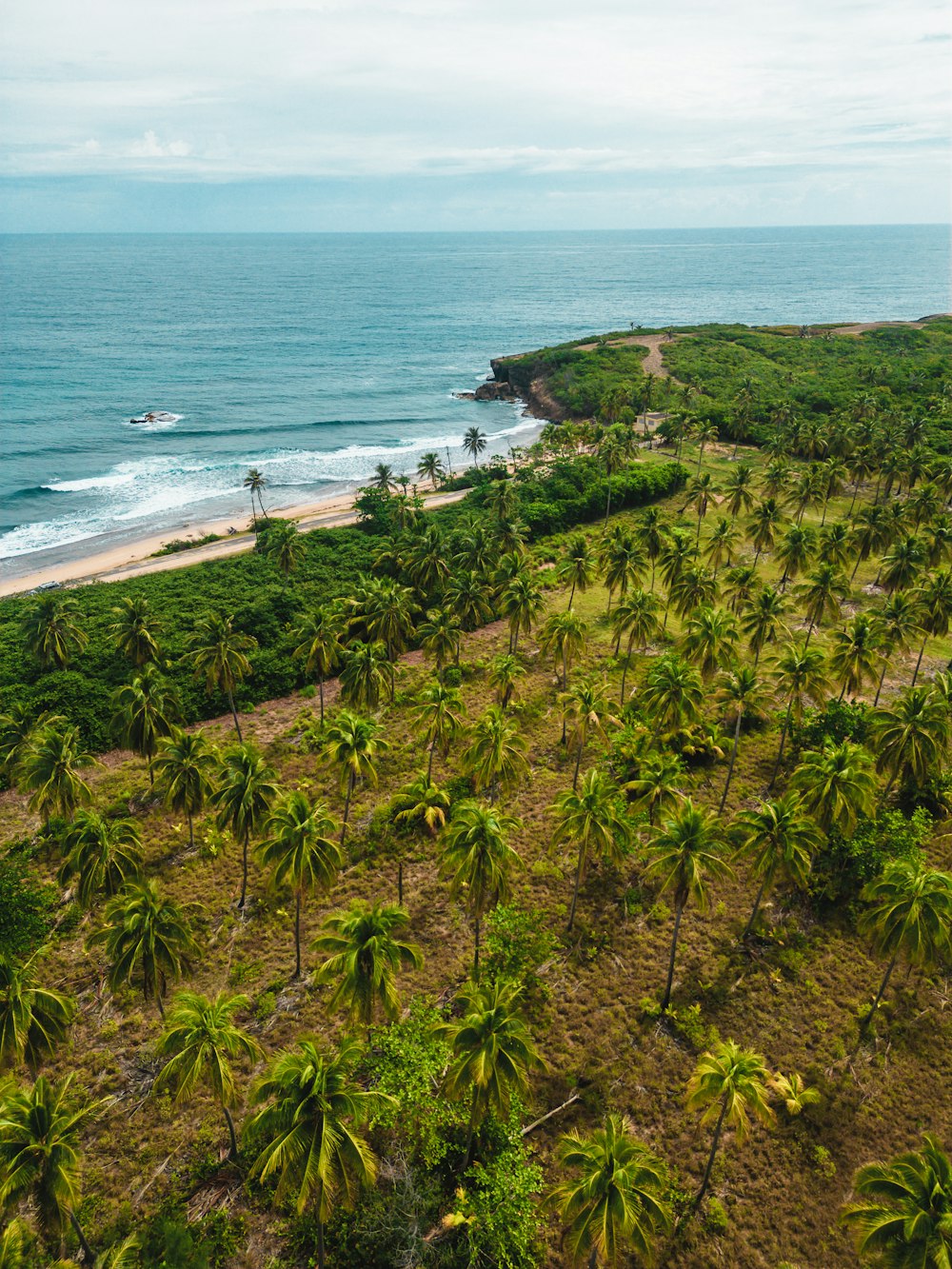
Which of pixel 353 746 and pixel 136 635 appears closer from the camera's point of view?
pixel 353 746

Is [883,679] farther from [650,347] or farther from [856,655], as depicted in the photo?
[650,347]

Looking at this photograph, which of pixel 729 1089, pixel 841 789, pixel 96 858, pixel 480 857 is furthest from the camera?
pixel 841 789

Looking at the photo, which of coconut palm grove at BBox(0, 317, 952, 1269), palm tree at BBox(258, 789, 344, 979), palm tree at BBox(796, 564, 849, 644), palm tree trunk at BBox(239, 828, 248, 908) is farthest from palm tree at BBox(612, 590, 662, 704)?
palm tree trunk at BBox(239, 828, 248, 908)

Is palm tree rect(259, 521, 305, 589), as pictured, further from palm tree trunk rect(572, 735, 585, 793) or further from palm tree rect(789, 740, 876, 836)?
palm tree rect(789, 740, 876, 836)

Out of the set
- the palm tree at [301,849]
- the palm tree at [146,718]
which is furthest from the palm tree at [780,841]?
the palm tree at [146,718]

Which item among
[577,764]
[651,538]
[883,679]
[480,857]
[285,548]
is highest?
[285,548]

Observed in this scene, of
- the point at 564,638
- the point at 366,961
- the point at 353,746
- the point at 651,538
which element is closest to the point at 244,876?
the point at 353,746

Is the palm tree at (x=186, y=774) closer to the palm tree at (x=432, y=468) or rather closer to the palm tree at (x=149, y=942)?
the palm tree at (x=149, y=942)
